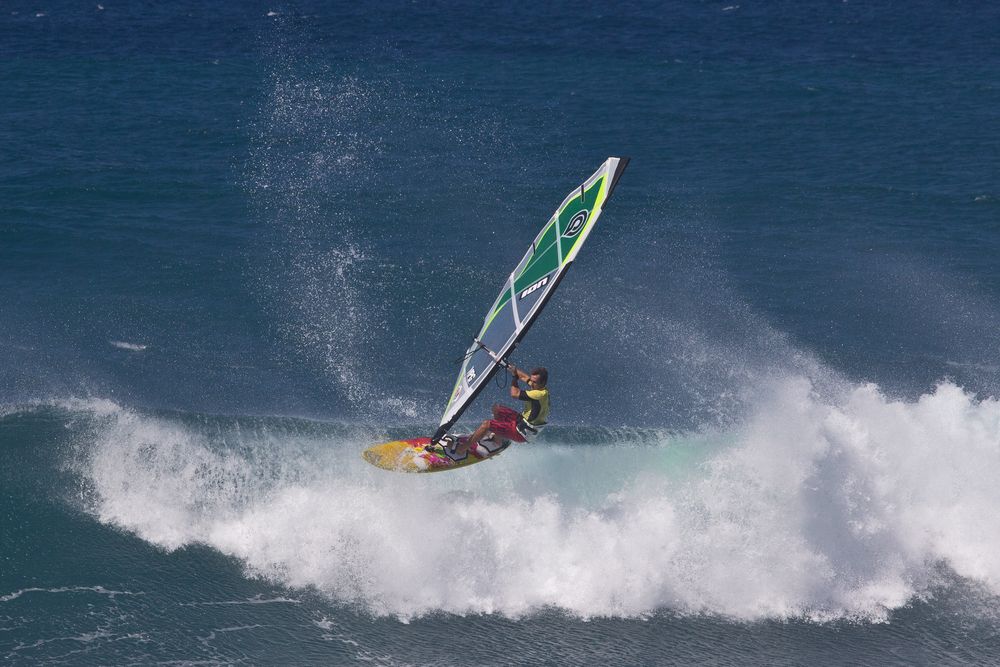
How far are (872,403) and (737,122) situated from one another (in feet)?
64.1

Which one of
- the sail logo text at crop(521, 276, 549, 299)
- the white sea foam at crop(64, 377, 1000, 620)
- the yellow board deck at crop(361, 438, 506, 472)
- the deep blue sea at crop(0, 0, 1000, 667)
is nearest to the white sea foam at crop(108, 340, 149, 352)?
the deep blue sea at crop(0, 0, 1000, 667)

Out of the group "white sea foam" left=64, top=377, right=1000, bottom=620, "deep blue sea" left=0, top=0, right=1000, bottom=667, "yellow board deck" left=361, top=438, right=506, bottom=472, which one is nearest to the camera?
"yellow board deck" left=361, top=438, right=506, bottom=472

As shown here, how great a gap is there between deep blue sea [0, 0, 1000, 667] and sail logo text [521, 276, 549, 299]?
620cm

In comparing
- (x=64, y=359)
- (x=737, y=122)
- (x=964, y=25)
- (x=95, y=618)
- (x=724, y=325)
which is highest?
(x=964, y=25)

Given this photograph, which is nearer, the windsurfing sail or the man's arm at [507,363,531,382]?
the windsurfing sail

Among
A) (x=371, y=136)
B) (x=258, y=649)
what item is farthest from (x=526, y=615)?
(x=371, y=136)

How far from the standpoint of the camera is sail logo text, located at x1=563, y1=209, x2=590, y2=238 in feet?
75.4

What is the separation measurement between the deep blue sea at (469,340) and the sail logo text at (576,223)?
7.26 meters

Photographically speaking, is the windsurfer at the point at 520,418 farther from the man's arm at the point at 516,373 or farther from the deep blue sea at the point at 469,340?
the deep blue sea at the point at 469,340

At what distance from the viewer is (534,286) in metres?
23.2

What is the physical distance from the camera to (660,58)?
5253 centimetres

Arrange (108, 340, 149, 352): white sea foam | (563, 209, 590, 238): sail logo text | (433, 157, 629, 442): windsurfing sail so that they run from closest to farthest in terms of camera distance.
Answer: (433, 157, 629, 442): windsurfing sail < (563, 209, 590, 238): sail logo text < (108, 340, 149, 352): white sea foam

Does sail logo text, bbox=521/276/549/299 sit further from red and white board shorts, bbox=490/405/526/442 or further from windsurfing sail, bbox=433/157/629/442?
red and white board shorts, bbox=490/405/526/442

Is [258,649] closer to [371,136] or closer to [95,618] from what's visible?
[95,618]
